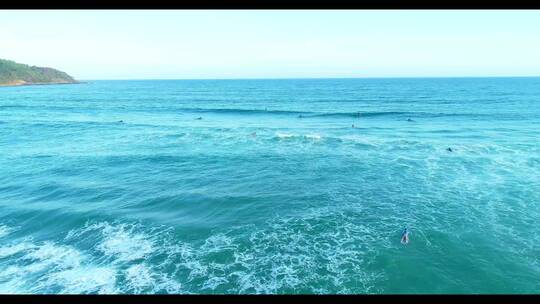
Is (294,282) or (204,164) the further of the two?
(204,164)

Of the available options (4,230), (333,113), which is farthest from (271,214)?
(333,113)

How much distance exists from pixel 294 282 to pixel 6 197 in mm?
31392

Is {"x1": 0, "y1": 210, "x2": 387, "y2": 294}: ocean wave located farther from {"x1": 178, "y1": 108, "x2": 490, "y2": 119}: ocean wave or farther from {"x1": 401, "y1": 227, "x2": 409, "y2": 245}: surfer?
{"x1": 178, "y1": 108, "x2": 490, "y2": 119}: ocean wave

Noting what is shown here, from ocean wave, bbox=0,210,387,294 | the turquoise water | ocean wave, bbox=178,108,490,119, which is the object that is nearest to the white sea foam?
the turquoise water

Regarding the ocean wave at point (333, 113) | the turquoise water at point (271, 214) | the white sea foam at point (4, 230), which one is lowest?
the white sea foam at point (4, 230)

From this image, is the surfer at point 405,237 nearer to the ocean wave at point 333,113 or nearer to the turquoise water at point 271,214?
the turquoise water at point 271,214

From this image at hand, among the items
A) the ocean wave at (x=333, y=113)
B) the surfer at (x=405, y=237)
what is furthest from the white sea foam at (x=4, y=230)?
the ocean wave at (x=333, y=113)

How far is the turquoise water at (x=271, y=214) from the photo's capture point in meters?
22.4

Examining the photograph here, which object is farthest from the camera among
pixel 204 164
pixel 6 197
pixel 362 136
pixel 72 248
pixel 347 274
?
pixel 362 136

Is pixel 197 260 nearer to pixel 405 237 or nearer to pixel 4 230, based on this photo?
pixel 405 237

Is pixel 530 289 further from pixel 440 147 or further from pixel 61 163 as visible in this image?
pixel 61 163

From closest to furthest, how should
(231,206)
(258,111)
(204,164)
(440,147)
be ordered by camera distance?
(231,206)
(204,164)
(440,147)
(258,111)

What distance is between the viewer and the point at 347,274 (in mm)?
22438

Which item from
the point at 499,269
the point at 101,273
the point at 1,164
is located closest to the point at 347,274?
the point at 499,269
